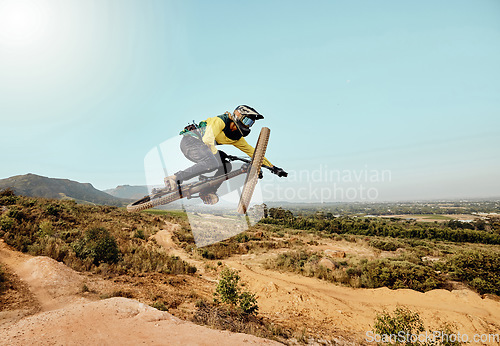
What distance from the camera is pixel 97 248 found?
1219 cm

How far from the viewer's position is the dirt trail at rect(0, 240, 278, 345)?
4.54 meters

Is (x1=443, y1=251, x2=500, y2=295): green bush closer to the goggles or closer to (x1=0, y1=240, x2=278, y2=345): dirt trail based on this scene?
(x1=0, y1=240, x2=278, y2=345): dirt trail

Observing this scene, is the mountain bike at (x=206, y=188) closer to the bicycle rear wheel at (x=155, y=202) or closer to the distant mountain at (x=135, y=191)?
the bicycle rear wheel at (x=155, y=202)

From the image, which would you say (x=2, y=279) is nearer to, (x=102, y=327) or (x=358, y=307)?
(x=102, y=327)

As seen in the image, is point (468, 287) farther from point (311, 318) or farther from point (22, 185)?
point (22, 185)

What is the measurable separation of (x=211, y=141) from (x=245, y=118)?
0.67 m

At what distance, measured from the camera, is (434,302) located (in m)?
11.2

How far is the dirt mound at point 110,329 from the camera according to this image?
14.8 ft

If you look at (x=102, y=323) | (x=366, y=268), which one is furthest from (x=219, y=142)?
(x=366, y=268)

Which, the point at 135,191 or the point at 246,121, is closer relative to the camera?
the point at 246,121

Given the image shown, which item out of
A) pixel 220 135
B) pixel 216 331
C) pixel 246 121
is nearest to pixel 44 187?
pixel 216 331

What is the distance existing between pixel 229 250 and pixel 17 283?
56.3 feet

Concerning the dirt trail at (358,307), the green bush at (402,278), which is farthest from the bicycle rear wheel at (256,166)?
the green bush at (402,278)

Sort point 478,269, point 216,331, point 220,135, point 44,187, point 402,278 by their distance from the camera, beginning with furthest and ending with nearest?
point 44,187 < point 402,278 < point 478,269 < point 216,331 < point 220,135
